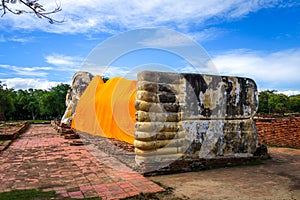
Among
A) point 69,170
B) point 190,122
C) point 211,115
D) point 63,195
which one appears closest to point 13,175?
point 69,170

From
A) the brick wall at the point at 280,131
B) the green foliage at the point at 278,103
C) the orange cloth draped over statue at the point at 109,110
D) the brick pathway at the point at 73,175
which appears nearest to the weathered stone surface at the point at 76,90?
the orange cloth draped over statue at the point at 109,110

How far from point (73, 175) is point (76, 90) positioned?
10.1 m

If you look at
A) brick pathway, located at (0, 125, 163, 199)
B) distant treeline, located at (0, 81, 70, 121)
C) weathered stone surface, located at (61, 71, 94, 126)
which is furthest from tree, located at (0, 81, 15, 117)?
brick pathway, located at (0, 125, 163, 199)

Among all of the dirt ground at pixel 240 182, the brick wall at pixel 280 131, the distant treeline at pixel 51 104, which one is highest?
the distant treeline at pixel 51 104

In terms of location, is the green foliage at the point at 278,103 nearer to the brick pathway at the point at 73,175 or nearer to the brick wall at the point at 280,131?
the brick wall at the point at 280,131

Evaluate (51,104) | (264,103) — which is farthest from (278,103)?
(51,104)

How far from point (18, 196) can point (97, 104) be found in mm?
8004

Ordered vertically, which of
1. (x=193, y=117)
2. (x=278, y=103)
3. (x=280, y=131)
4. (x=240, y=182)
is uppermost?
(x=278, y=103)

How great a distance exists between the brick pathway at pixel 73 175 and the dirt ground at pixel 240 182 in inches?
18.6

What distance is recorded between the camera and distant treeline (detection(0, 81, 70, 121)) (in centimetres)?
2737

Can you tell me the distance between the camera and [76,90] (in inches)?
560

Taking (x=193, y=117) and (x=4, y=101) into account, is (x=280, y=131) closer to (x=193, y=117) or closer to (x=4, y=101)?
(x=193, y=117)

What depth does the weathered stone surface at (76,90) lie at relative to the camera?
13883 mm

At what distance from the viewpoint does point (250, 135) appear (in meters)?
6.00
